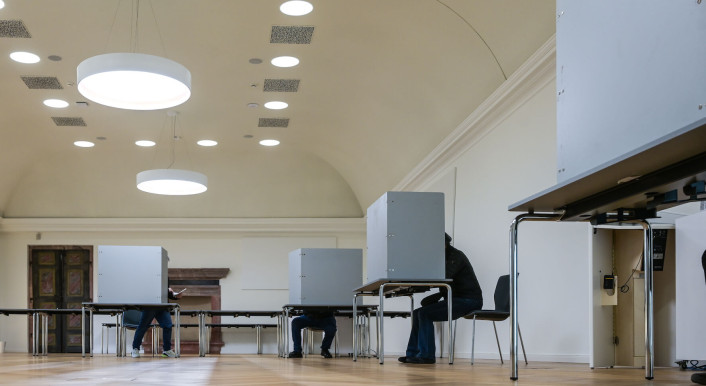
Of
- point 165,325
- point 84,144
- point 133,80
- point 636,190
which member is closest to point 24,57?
point 133,80

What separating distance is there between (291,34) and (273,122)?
4359mm

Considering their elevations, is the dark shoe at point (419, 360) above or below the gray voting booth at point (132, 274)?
below

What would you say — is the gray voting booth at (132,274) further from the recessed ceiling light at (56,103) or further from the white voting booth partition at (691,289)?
the white voting booth partition at (691,289)

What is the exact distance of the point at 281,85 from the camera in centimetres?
1183

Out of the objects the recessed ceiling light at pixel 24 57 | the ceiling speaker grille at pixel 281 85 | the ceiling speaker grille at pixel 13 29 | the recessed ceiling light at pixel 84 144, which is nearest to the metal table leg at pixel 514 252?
the ceiling speaker grille at pixel 13 29

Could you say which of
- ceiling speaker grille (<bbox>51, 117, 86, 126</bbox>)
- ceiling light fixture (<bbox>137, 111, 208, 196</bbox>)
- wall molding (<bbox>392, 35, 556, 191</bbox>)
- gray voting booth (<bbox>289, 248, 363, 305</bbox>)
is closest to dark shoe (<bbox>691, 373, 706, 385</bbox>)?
wall molding (<bbox>392, 35, 556, 191</bbox>)

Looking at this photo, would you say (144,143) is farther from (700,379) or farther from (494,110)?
(700,379)

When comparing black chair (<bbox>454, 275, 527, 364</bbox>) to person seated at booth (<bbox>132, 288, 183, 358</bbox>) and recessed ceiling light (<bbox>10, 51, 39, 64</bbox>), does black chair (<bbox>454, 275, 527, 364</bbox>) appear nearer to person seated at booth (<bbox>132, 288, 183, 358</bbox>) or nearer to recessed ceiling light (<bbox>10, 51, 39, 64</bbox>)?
person seated at booth (<bbox>132, 288, 183, 358</bbox>)

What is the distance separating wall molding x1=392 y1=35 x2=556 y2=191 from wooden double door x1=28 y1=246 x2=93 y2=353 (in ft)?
25.1

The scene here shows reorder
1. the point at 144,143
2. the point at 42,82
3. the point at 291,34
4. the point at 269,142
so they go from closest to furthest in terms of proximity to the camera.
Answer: the point at 291,34 < the point at 42,82 < the point at 144,143 < the point at 269,142

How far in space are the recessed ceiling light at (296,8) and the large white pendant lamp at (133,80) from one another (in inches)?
56.9

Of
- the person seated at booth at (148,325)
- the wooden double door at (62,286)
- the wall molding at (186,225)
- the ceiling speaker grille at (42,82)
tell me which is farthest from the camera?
the wall molding at (186,225)

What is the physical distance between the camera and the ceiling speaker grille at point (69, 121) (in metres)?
13.7

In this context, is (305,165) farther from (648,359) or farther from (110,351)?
(648,359)
